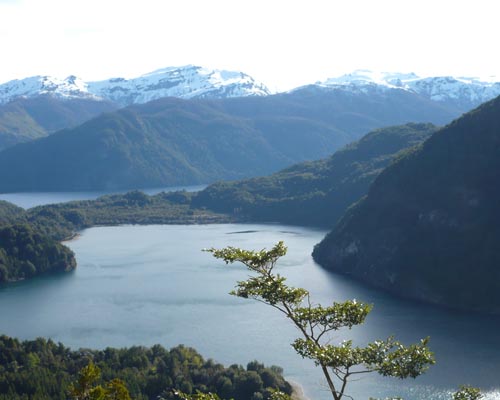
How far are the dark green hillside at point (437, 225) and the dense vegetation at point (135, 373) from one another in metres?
42.1

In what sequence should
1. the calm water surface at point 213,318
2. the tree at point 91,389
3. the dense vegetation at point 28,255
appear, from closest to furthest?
the tree at point 91,389 < the calm water surface at point 213,318 < the dense vegetation at point 28,255

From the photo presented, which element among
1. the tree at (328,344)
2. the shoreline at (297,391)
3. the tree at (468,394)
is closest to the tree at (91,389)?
the tree at (328,344)

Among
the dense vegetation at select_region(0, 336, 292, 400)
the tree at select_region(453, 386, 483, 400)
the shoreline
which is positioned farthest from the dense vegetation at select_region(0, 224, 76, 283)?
the tree at select_region(453, 386, 483, 400)

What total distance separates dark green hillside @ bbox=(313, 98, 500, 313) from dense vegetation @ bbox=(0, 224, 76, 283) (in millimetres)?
46504

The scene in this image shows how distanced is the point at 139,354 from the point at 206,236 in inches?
3743

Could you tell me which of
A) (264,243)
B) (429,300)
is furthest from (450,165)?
(264,243)

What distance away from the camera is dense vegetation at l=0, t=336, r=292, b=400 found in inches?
2211

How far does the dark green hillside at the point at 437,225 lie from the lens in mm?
97375

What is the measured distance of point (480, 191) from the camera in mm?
107188

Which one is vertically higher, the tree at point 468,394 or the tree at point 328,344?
the tree at point 328,344

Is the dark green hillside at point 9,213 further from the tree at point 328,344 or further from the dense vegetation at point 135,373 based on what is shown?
the tree at point 328,344

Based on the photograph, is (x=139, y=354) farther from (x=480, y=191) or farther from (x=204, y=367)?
(x=480, y=191)

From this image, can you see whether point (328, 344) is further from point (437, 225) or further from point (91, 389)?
point (437, 225)

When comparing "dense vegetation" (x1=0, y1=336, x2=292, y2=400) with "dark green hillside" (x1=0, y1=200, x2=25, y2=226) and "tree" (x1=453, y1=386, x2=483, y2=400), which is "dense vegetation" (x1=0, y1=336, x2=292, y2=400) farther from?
"dark green hillside" (x1=0, y1=200, x2=25, y2=226)
